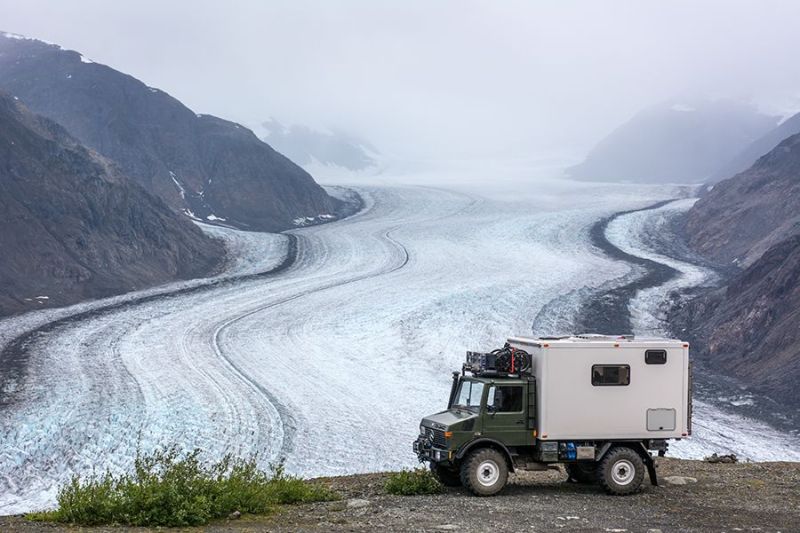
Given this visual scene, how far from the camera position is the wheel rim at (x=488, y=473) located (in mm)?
11242

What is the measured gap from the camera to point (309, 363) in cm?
2470

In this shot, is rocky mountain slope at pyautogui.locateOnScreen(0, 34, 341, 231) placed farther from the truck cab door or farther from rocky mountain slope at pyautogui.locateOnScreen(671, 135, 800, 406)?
the truck cab door

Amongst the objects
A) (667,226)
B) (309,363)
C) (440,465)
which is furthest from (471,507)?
(667,226)

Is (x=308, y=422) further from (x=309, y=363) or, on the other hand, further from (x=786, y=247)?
(x=786, y=247)

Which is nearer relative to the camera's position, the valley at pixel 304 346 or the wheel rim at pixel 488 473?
the wheel rim at pixel 488 473

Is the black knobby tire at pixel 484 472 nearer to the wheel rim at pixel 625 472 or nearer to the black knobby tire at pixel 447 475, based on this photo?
the black knobby tire at pixel 447 475

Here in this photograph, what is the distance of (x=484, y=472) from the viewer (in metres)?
11.3

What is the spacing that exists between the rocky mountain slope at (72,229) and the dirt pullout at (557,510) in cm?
2006

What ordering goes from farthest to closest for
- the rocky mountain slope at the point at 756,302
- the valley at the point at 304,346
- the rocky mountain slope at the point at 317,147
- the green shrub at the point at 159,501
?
1. the rocky mountain slope at the point at 317,147
2. the rocky mountain slope at the point at 756,302
3. the valley at the point at 304,346
4. the green shrub at the point at 159,501

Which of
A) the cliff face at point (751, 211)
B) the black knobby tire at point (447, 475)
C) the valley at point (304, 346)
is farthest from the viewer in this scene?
the cliff face at point (751, 211)

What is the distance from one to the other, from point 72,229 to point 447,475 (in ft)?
87.1

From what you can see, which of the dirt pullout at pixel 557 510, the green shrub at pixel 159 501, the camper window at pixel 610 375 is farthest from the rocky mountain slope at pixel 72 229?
the camper window at pixel 610 375

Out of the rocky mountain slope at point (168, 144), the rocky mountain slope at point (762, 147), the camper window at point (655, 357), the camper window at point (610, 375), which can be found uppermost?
the rocky mountain slope at point (762, 147)

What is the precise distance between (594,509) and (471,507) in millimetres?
1501
